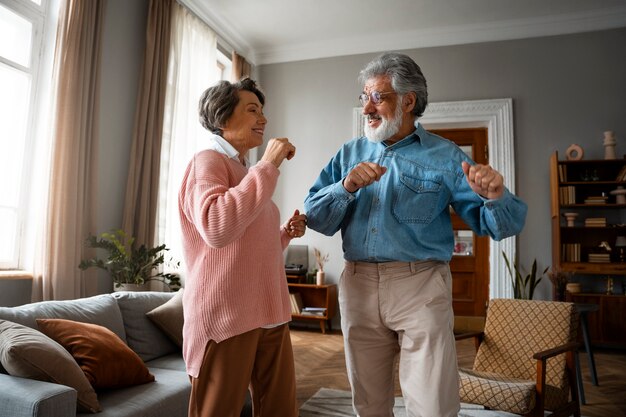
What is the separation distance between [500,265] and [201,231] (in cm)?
480

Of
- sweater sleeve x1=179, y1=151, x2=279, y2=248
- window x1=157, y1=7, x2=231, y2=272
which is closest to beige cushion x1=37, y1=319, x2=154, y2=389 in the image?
sweater sleeve x1=179, y1=151, x2=279, y2=248

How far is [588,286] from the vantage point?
5.12m

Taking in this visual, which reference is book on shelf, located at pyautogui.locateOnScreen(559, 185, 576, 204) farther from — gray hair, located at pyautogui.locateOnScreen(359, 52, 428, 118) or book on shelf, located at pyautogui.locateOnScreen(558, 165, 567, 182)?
gray hair, located at pyautogui.locateOnScreen(359, 52, 428, 118)

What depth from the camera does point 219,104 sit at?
1504 mm

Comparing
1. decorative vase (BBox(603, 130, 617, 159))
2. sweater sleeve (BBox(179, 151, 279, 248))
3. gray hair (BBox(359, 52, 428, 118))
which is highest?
decorative vase (BBox(603, 130, 617, 159))

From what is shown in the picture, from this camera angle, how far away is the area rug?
2.88 metres

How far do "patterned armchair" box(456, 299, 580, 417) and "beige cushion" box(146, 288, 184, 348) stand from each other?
149 cm

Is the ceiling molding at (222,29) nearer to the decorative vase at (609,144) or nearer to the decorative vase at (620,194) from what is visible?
the decorative vase at (609,144)

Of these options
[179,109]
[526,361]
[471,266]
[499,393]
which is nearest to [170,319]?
[499,393]

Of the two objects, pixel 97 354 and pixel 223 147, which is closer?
pixel 223 147

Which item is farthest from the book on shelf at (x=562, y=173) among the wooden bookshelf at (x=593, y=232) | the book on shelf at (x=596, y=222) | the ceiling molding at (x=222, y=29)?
the ceiling molding at (x=222, y=29)

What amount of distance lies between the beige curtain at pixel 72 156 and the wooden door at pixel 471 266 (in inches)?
154

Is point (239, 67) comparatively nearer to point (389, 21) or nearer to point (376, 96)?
point (389, 21)

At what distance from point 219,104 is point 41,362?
109 cm
